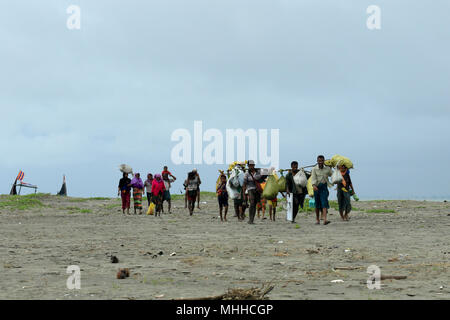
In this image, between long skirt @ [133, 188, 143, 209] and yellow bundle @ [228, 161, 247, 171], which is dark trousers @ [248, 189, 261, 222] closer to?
yellow bundle @ [228, 161, 247, 171]

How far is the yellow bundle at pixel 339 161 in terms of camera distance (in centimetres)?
1873

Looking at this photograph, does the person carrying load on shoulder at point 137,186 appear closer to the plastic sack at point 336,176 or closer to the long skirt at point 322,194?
the plastic sack at point 336,176

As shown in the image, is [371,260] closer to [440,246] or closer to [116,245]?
[440,246]

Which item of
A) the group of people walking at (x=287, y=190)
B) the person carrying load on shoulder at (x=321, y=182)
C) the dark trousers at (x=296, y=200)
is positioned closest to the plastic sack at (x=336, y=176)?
the group of people walking at (x=287, y=190)

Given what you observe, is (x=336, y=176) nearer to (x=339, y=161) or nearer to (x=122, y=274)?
(x=339, y=161)

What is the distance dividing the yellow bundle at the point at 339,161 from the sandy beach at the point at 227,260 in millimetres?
2364

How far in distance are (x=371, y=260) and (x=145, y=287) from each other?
432 centimetres

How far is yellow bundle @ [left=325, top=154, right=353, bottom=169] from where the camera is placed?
18734 millimetres

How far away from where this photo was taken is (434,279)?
7797 millimetres

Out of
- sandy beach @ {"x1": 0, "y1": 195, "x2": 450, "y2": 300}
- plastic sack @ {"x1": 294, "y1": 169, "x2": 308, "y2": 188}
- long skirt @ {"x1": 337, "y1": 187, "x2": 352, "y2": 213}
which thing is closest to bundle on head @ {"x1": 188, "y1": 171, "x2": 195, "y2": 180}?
plastic sack @ {"x1": 294, "y1": 169, "x2": 308, "y2": 188}

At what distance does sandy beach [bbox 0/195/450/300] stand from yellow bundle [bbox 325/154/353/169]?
7.76 ft
